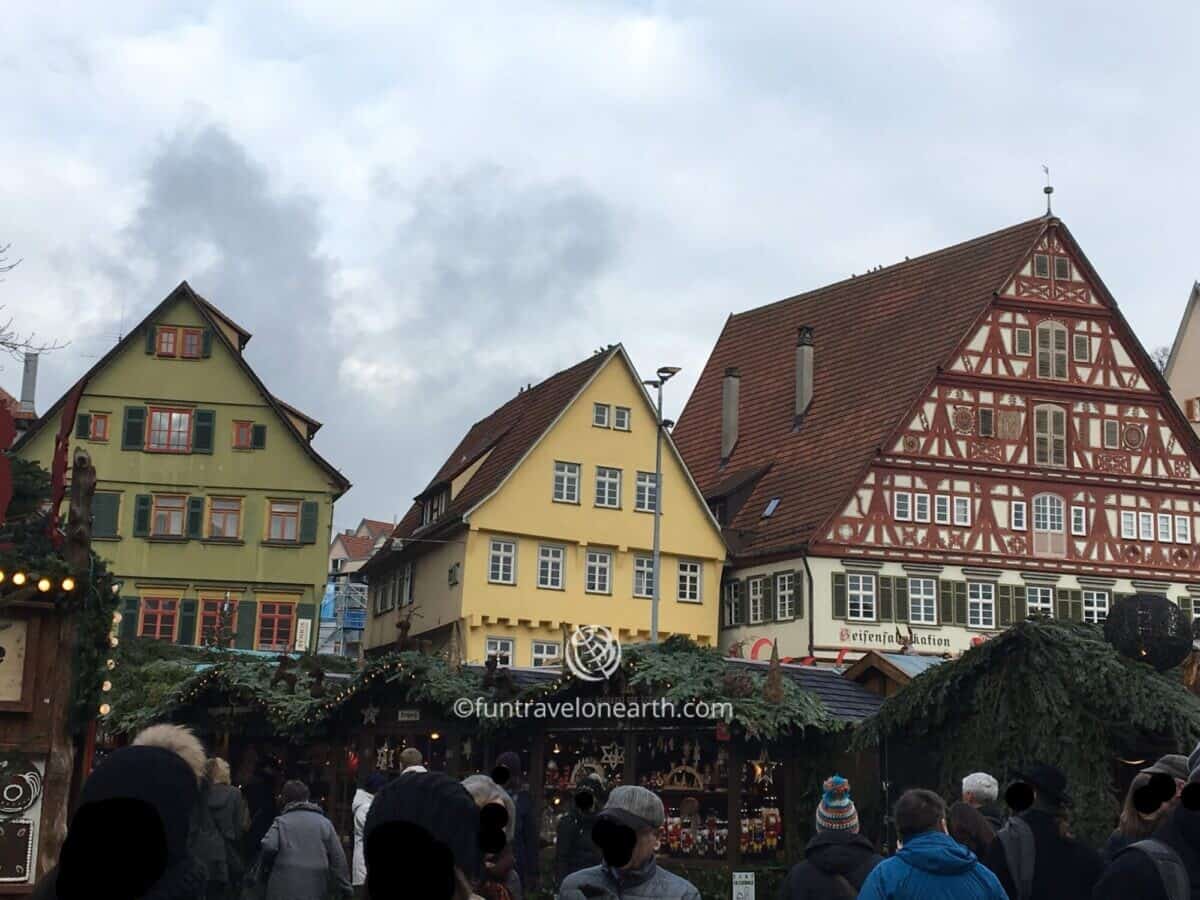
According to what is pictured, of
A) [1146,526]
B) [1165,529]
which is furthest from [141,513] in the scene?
[1165,529]

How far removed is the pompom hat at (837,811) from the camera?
7.85m

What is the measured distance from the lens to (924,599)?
4656 centimetres

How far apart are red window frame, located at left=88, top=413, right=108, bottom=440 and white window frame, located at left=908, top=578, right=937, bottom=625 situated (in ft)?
66.4

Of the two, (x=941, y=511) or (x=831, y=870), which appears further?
(x=941, y=511)

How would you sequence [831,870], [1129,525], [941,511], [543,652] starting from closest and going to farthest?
[831,870], [543,652], [941,511], [1129,525]

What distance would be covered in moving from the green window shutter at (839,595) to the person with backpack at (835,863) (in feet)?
125

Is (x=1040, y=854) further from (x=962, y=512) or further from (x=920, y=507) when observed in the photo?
(x=962, y=512)

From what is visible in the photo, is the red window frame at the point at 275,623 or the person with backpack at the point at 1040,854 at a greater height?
the red window frame at the point at 275,623

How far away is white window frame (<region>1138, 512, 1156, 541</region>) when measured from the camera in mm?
48188

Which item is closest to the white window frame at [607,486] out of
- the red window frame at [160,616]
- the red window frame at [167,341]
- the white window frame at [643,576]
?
the white window frame at [643,576]

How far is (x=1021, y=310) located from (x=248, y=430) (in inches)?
776

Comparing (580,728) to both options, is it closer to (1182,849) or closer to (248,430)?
(1182,849)

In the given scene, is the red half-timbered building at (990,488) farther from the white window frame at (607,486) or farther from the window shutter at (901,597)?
the white window frame at (607,486)

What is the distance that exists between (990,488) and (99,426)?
22.3 metres
